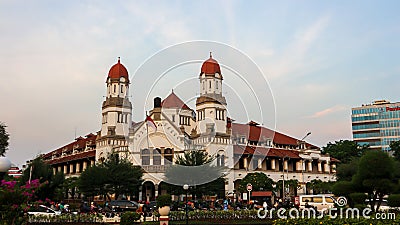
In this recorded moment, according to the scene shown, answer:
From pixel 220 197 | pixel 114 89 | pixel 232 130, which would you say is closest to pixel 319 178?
pixel 232 130

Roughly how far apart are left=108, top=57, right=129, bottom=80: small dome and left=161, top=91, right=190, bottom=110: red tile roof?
23.0ft

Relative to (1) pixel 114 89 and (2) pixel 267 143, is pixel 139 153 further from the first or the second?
(2) pixel 267 143

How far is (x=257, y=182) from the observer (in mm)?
56031

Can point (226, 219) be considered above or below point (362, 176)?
below

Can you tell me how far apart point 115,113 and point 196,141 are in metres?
12.3

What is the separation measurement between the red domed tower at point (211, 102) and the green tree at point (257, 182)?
292 inches

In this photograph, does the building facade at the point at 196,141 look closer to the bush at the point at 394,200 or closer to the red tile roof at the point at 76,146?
the red tile roof at the point at 76,146

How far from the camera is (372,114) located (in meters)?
102

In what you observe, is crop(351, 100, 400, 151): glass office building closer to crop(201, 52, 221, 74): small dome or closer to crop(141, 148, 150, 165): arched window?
crop(201, 52, 221, 74): small dome

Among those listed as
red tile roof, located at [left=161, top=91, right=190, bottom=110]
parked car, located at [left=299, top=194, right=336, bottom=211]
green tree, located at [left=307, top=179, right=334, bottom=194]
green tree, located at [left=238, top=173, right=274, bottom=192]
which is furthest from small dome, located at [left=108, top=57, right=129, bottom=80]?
parked car, located at [left=299, top=194, right=336, bottom=211]

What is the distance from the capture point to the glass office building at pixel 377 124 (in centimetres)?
9906

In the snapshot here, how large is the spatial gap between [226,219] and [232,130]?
36.7 m

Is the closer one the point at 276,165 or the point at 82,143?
the point at 276,165

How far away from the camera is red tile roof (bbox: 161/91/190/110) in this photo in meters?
66.1
